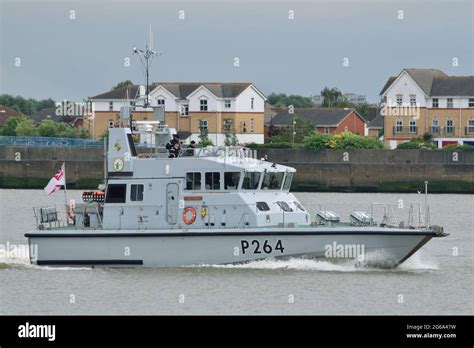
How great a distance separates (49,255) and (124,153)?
3.03 metres

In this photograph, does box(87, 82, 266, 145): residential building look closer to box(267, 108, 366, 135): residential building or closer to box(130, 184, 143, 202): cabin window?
box(267, 108, 366, 135): residential building

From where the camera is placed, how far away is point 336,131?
80.9 meters

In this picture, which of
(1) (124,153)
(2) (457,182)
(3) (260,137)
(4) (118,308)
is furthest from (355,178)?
(4) (118,308)

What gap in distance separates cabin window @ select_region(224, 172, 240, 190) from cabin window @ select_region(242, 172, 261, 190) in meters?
0.17

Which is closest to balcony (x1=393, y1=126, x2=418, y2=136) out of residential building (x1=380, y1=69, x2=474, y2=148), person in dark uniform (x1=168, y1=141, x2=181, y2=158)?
residential building (x1=380, y1=69, x2=474, y2=148)

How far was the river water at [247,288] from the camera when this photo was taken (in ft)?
84.7

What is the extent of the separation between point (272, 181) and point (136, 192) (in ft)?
10.7

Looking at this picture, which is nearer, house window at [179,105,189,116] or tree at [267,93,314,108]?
house window at [179,105,189,116]

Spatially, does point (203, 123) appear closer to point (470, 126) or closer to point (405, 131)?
point (405, 131)

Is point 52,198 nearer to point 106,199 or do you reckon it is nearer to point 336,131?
point 106,199

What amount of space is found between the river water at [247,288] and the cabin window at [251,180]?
1901 mm

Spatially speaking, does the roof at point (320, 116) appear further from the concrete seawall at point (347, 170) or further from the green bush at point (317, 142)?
the concrete seawall at point (347, 170)

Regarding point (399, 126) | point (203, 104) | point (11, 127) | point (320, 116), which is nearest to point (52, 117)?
point (11, 127)

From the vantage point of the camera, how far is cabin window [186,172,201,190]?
29594 mm
